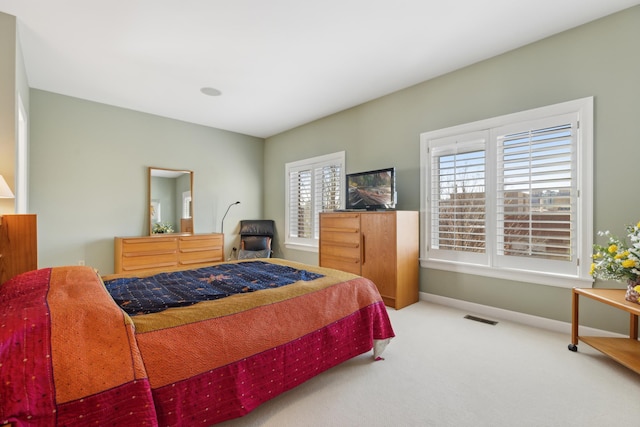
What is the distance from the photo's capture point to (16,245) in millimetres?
2137

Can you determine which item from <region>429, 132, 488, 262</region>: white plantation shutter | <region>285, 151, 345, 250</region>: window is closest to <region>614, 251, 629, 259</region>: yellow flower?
<region>429, 132, 488, 262</region>: white plantation shutter

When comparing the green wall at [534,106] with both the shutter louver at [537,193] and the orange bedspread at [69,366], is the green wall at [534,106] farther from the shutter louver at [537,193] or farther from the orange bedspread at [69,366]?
the orange bedspread at [69,366]

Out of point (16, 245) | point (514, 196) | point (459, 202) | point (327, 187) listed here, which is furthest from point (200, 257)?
point (514, 196)

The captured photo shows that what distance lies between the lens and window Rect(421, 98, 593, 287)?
266 centimetres

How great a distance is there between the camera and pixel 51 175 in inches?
156

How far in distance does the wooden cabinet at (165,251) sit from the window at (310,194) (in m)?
1.38

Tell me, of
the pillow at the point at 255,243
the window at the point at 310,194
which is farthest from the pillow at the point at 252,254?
the window at the point at 310,194

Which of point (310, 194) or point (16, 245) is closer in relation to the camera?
point (16, 245)

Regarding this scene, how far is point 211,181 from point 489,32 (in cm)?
466

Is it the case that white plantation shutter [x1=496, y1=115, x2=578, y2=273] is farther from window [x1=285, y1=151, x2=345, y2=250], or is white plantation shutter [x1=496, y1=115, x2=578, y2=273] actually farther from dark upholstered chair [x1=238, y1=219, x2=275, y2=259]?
dark upholstered chair [x1=238, y1=219, x2=275, y2=259]

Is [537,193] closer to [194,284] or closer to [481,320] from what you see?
[481,320]

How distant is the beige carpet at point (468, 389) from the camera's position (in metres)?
1.62

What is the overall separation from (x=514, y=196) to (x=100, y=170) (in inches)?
214

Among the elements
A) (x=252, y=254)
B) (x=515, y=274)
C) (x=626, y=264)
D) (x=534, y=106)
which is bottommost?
(x=252, y=254)
